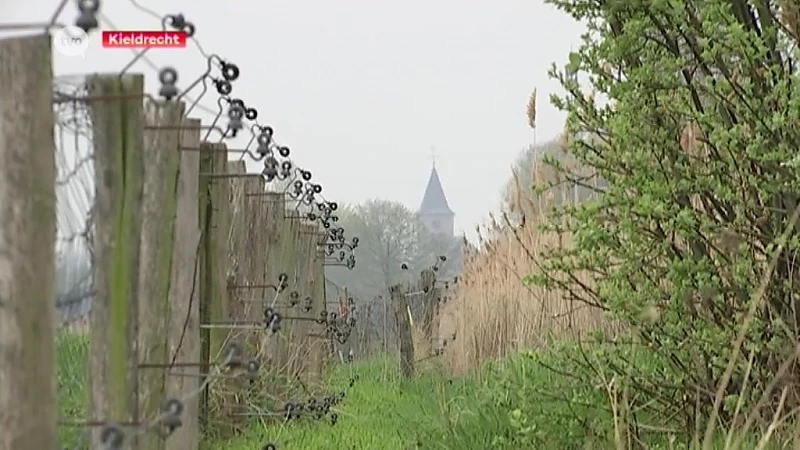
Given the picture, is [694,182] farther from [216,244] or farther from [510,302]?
[510,302]

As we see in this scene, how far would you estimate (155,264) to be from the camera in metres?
2.29

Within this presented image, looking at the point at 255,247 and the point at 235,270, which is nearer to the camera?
the point at 235,270

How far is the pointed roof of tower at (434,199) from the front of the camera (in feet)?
40.2

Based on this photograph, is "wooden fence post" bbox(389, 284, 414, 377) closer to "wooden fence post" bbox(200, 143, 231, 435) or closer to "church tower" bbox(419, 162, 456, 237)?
"church tower" bbox(419, 162, 456, 237)

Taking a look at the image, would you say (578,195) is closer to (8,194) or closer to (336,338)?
(336,338)

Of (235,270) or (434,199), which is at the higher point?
(434,199)

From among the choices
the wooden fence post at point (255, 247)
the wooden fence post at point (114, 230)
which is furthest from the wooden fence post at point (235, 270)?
the wooden fence post at point (114, 230)

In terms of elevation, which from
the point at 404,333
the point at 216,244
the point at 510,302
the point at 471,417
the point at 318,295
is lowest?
the point at 471,417

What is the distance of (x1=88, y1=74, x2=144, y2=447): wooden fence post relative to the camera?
76.0 inches

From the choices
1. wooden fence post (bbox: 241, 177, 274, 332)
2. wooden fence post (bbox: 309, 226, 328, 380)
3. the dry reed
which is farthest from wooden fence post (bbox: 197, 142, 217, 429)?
wooden fence post (bbox: 309, 226, 328, 380)

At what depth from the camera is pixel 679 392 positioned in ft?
12.9

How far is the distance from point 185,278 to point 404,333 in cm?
641

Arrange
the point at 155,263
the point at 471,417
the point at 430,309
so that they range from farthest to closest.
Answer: the point at 430,309
the point at 471,417
the point at 155,263

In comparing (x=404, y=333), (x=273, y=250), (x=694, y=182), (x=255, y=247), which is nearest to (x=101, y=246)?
Answer: (x=694, y=182)
